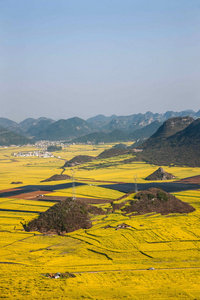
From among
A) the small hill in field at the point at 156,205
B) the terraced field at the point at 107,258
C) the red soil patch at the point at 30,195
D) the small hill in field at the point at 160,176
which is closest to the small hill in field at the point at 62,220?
the terraced field at the point at 107,258

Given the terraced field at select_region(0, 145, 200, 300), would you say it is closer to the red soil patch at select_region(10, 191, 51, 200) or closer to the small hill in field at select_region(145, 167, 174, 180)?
the red soil patch at select_region(10, 191, 51, 200)

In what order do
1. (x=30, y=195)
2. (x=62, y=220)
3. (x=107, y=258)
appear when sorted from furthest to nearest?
1. (x=30, y=195)
2. (x=62, y=220)
3. (x=107, y=258)

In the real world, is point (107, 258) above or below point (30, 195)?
below

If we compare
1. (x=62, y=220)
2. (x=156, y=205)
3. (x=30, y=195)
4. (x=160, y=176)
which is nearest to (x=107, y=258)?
(x=62, y=220)

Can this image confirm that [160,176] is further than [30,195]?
Yes

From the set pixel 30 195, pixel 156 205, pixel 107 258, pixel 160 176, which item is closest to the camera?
pixel 107 258

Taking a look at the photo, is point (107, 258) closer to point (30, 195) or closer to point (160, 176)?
point (30, 195)

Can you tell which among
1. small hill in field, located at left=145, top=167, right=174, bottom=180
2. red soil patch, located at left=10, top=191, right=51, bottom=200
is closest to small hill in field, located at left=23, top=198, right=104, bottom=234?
red soil patch, located at left=10, top=191, right=51, bottom=200
